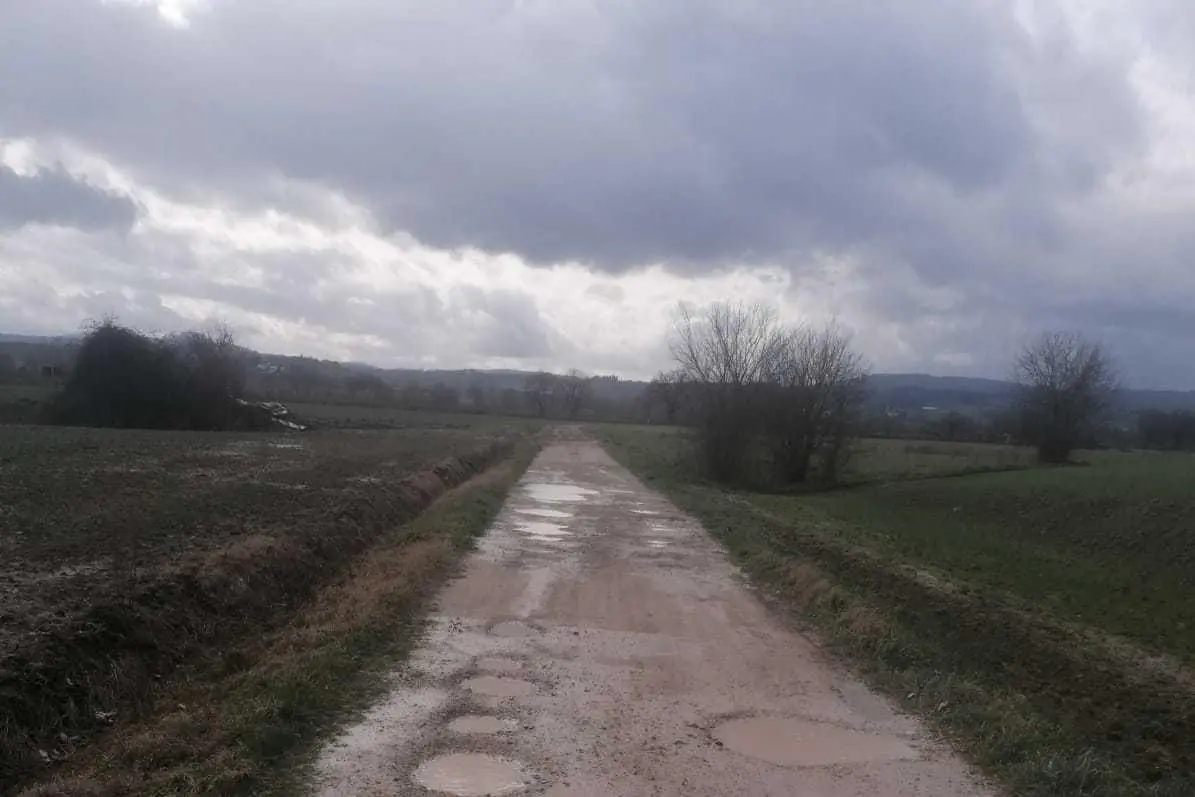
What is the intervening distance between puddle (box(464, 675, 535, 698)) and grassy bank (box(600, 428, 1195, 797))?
4.03 m

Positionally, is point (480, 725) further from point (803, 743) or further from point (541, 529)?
point (541, 529)

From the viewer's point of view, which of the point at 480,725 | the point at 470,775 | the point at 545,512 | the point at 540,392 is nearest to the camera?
the point at 470,775

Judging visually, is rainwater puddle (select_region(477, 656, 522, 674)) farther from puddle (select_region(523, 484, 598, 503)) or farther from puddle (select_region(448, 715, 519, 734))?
puddle (select_region(523, 484, 598, 503))

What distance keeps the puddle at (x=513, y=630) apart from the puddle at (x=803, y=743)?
3866 mm

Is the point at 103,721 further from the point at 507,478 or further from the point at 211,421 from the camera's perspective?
the point at 211,421

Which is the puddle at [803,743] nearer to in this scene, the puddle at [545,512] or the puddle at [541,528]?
the puddle at [541,528]

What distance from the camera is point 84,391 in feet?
203

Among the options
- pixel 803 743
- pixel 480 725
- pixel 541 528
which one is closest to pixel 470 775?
pixel 480 725

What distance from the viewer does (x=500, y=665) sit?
33.8 feet

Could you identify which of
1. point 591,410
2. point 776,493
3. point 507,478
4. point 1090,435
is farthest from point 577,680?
point 591,410

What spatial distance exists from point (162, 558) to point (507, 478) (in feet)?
77.3

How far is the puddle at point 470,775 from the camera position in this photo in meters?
6.73

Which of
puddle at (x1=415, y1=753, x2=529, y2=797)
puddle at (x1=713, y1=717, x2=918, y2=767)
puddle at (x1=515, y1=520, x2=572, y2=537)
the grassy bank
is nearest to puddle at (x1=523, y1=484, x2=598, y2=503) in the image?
the grassy bank

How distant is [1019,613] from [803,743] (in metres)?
7.79
